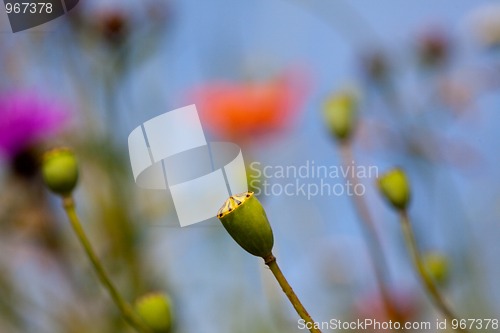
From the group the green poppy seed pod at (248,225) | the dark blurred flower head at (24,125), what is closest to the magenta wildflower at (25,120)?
the dark blurred flower head at (24,125)

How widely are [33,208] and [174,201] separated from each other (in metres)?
0.09

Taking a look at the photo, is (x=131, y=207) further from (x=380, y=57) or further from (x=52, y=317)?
(x=380, y=57)

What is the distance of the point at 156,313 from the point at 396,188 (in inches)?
4.1

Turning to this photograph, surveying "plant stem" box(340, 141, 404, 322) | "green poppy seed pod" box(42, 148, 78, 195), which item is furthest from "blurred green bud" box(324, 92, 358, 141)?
"green poppy seed pod" box(42, 148, 78, 195)

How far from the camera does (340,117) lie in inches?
13.7

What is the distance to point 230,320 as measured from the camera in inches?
17.8

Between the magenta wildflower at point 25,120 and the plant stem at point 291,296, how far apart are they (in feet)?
0.98

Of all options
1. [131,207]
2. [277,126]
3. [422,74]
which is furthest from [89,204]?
[422,74]

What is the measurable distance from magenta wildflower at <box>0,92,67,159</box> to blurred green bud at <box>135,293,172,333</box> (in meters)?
0.24

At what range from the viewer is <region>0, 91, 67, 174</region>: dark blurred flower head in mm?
454

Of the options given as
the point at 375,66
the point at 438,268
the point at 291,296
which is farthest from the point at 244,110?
the point at 291,296

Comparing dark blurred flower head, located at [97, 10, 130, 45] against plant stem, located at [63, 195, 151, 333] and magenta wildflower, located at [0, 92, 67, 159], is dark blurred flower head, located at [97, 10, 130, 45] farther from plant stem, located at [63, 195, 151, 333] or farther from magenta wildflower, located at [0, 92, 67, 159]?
plant stem, located at [63, 195, 151, 333]

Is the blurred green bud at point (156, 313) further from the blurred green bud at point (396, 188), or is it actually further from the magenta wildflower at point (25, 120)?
the magenta wildflower at point (25, 120)

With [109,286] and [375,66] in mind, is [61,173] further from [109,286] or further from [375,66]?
[375,66]
